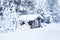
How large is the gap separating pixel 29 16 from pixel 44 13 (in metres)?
0.34

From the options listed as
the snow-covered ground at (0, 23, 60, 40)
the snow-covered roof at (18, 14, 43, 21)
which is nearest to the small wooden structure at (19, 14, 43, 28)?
the snow-covered roof at (18, 14, 43, 21)

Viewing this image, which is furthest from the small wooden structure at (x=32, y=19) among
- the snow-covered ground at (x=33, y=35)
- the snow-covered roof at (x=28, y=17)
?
the snow-covered ground at (x=33, y=35)

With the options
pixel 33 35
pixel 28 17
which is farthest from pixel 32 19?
pixel 33 35

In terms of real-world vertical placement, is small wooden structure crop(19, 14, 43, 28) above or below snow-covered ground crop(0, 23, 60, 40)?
above

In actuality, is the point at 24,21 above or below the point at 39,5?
below

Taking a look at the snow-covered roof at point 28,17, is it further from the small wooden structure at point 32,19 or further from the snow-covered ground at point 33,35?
the snow-covered ground at point 33,35

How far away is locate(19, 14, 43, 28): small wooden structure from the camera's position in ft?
9.13

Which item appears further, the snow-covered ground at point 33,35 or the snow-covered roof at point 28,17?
the snow-covered roof at point 28,17

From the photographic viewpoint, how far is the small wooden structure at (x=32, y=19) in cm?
278

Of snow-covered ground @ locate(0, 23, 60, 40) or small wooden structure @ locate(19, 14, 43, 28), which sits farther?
small wooden structure @ locate(19, 14, 43, 28)

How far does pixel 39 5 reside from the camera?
114 inches

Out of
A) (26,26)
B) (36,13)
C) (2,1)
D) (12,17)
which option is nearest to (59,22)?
(36,13)

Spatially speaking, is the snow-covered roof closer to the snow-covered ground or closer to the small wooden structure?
the small wooden structure

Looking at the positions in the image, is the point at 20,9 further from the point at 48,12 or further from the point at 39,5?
the point at 48,12
